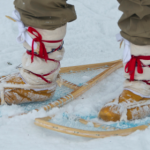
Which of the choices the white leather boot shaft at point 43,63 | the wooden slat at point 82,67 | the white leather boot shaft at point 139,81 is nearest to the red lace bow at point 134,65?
the white leather boot shaft at point 139,81

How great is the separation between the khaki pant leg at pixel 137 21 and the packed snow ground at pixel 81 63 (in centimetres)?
33

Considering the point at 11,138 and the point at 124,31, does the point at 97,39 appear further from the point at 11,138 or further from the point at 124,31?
the point at 11,138

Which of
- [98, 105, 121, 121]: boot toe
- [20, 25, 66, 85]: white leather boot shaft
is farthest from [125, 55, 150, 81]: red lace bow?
[20, 25, 66, 85]: white leather boot shaft

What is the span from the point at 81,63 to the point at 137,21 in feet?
2.37

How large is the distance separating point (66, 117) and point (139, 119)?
30 centimetres

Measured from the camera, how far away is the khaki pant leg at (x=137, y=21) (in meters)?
1.00

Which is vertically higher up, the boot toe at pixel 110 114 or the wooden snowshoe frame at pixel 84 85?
the boot toe at pixel 110 114

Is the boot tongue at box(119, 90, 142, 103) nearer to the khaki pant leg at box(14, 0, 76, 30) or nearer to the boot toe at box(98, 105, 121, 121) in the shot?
the boot toe at box(98, 105, 121, 121)

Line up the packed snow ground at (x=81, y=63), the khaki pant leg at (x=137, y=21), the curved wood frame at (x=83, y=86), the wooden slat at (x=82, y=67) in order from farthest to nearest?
the wooden slat at (x=82, y=67) → the curved wood frame at (x=83, y=86) → the khaki pant leg at (x=137, y=21) → the packed snow ground at (x=81, y=63)

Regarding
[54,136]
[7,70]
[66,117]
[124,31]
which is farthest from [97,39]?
[54,136]

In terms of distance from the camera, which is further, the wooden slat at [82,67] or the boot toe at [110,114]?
the wooden slat at [82,67]

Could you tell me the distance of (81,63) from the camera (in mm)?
1713

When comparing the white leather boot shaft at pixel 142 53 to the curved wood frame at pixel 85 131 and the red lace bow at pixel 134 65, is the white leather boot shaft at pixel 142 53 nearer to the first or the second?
the red lace bow at pixel 134 65

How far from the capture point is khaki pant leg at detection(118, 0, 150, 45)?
999mm
